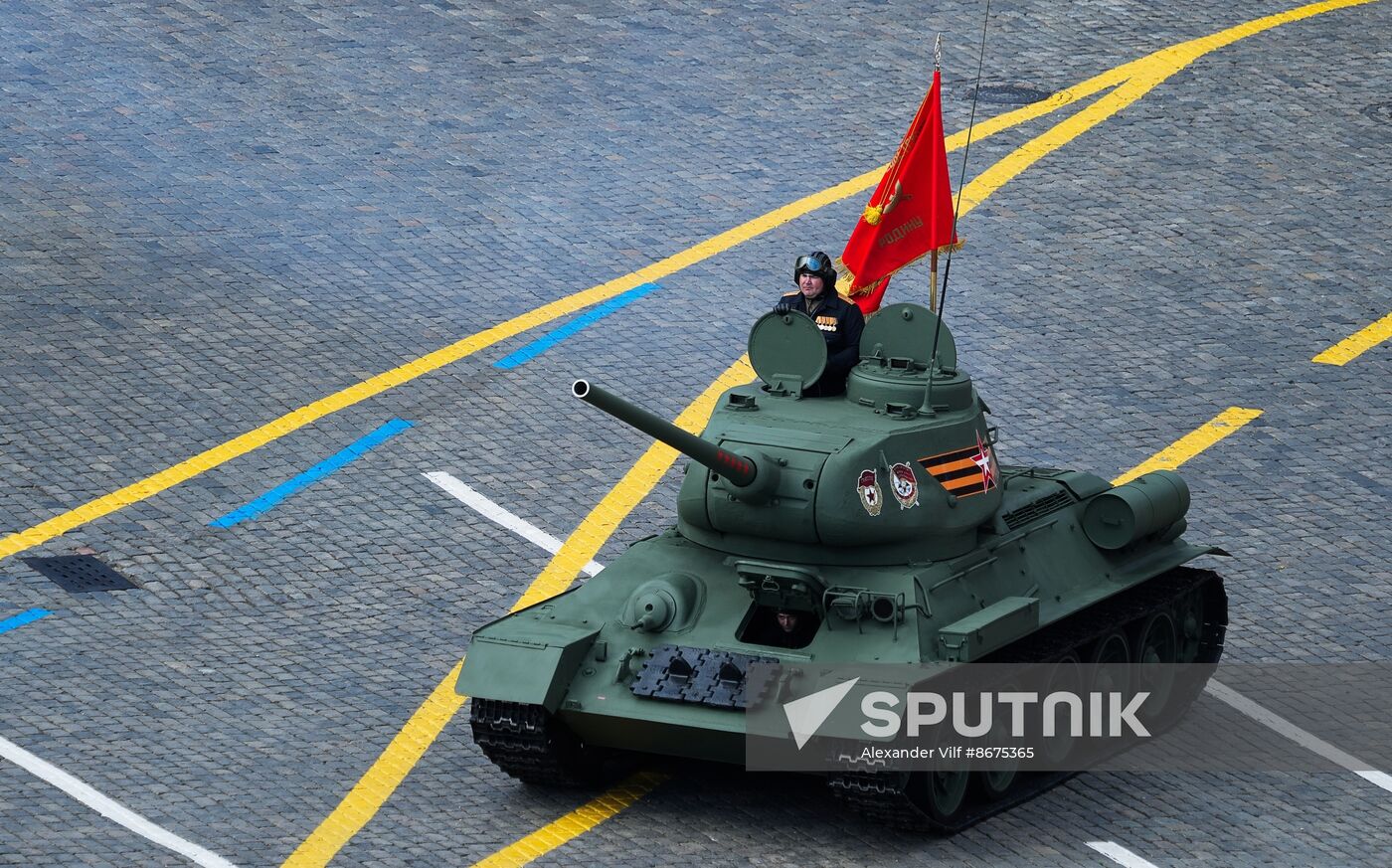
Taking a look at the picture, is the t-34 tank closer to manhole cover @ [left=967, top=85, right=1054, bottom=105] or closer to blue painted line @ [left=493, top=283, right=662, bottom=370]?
blue painted line @ [left=493, top=283, right=662, bottom=370]

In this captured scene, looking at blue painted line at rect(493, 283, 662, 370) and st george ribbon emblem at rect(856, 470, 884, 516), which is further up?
st george ribbon emblem at rect(856, 470, 884, 516)

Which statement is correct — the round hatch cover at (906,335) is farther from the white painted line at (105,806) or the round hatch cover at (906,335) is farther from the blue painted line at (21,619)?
the blue painted line at (21,619)

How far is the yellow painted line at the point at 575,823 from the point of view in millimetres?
12375

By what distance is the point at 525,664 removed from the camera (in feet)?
42.5

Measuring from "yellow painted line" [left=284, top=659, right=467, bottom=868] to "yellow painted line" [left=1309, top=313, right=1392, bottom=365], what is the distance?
944 centimetres

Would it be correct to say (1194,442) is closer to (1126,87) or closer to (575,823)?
(575,823)

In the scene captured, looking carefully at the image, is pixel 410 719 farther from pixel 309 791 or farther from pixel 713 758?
pixel 713 758

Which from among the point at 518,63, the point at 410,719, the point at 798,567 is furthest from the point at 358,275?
the point at 798,567

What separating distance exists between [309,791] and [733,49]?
15.7m

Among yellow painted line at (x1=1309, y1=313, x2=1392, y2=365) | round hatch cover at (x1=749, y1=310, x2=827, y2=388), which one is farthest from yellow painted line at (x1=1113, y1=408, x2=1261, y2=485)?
round hatch cover at (x1=749, y1=310, x2=827, y2=388)

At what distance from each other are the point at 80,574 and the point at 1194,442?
9.07 metres

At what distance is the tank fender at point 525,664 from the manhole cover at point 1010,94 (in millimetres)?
14028

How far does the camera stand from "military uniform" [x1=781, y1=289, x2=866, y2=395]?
1455cm

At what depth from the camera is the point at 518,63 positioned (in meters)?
26.5
